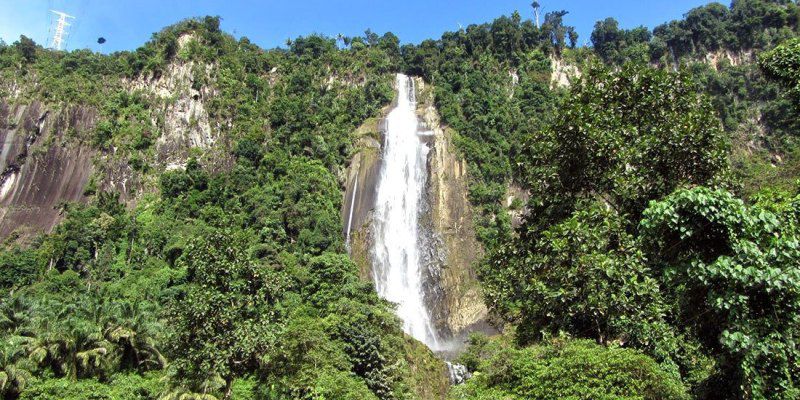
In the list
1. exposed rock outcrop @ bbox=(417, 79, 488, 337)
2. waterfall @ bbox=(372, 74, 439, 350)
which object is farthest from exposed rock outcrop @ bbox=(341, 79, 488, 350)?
waterfall @ bbox=(372, 74, 439, 350)

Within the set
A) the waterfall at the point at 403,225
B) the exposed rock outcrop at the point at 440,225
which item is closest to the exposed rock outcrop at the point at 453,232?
the exposed rock outcrop at the point at 440,225

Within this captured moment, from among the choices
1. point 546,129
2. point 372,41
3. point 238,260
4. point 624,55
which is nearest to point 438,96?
point 372,41

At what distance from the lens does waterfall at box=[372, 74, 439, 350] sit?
41619 millimetres

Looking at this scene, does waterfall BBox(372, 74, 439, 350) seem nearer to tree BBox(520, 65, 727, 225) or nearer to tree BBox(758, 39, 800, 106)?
tree BBox(520, 65, 727, 225)

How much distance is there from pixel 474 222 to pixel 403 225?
5734mm

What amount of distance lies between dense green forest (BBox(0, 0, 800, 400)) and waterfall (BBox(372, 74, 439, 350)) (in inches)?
137

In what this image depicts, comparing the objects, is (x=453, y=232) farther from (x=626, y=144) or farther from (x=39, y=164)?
(x=39, y=164)

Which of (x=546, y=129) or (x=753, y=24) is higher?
(x=753, y=24)

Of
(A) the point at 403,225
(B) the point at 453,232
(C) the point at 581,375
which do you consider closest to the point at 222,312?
(C) the point at 581,375

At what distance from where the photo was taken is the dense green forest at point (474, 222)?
781 centimetres

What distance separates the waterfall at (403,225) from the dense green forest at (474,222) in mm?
3471

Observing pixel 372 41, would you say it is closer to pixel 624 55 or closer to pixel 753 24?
pixel 624 55

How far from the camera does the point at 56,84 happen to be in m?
60.6

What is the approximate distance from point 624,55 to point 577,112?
64.5 metres
